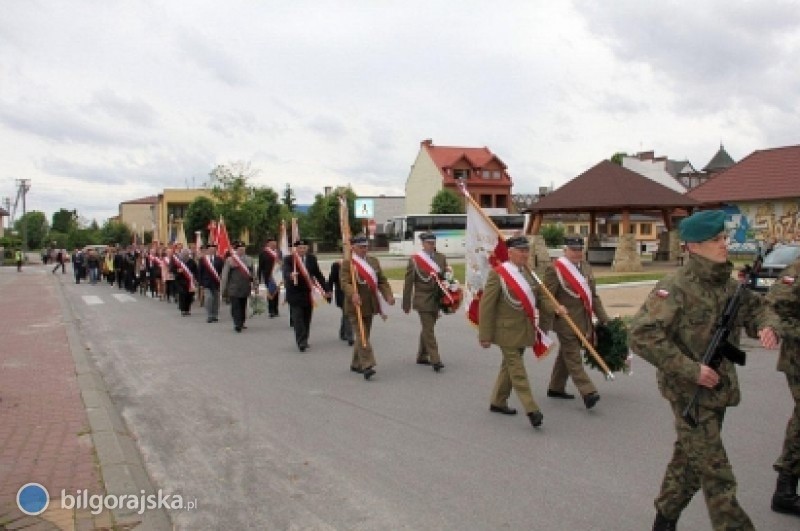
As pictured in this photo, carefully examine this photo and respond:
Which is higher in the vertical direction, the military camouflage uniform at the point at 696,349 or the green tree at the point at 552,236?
the green tree at the point at 552,236

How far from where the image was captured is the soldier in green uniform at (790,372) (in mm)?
4648

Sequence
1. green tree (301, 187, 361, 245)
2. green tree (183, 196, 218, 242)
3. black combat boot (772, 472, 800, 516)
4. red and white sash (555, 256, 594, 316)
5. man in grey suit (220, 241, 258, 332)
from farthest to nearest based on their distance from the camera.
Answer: green tree (301, 187, 361, 245), green tree (183, 196, 218, 242), man in grey suit (220, 241, 258, 332), red and white sash (555, 256, 594, 316), black combat boot (772, 472, 800, 516)

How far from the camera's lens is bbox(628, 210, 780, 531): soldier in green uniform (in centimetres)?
367

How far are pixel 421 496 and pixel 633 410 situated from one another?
3.22 m

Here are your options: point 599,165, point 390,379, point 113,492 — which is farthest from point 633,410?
point 599,165

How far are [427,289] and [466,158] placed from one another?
233 ft

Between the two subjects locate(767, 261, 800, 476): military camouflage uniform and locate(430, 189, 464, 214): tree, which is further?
locate(430, 189, 464, 214): tree

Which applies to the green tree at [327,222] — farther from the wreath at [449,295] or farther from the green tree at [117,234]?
the wreath at [449,295]

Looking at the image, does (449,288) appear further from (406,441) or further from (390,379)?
(406,441)

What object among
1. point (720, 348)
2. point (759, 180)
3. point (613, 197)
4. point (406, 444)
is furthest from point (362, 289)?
point (759, 180)

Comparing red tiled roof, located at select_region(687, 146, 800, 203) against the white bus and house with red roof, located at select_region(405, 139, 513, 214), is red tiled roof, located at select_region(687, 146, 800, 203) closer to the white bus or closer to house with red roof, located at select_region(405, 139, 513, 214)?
the white bus

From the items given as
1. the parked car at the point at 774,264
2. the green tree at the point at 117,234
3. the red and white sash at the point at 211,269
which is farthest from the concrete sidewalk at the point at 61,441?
the green tree at the point at 117,234

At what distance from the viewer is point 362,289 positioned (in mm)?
10078

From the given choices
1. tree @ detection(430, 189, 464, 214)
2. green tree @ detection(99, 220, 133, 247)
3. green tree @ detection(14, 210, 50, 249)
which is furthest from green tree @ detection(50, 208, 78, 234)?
tree @ detection(430, 189, 464, 214)
